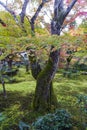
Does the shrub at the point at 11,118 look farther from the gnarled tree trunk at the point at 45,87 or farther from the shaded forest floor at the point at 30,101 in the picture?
the gnarled tree trunk at the point at 45,87

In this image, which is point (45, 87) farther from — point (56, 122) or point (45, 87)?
point (56, 122)

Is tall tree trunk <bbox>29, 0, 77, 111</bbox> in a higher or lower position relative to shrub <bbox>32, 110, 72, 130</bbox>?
higher

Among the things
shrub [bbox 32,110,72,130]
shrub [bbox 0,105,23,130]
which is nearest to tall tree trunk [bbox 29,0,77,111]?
shrub [bbox 0,105,23,130]

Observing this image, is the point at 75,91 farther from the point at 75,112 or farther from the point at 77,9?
the point at 77,9

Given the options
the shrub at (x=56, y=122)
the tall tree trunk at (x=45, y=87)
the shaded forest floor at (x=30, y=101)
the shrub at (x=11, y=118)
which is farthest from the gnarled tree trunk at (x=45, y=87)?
the shrub at (x=56, y=122)

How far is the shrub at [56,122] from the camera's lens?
18.6 ft

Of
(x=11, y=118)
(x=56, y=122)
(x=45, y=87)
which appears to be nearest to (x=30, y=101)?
(x=45, y=87)

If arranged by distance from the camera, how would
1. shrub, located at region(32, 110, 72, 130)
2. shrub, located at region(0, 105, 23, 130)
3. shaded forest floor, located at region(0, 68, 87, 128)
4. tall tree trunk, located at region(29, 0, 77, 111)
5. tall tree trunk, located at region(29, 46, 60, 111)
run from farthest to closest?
shaded forest floor, located at region(0, 68, 87, 128) → tall tree trunk, located at region(29, 46, 60, 111) → tall tree trunk, located at region(29, 0, 77, 111) → shrub, located at region(0, 105, 23, 130) → shrub, located at region(32, 110, 72, 130)

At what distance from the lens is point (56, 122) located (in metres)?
5.90

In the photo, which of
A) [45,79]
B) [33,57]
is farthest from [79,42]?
[33,57]

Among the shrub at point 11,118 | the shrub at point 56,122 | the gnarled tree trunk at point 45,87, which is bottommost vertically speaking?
the shrub at point 11,118

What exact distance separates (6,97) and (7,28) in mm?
3322

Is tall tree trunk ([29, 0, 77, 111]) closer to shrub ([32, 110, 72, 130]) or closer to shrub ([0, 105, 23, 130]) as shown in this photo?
shrub ([0, 105, 23, 130])

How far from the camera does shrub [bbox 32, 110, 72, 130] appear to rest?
5659 mm
